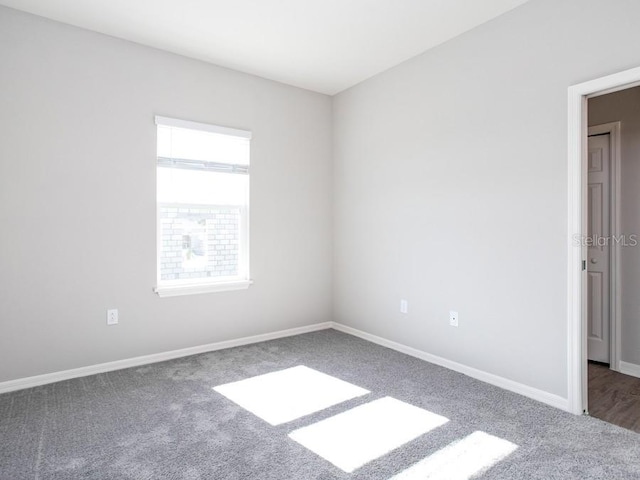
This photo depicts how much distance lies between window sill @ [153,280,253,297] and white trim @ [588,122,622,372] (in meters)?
3.22

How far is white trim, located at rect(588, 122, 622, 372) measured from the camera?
3.27 m

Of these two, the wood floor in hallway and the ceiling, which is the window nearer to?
the ceiling

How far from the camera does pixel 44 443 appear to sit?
6.95 feet

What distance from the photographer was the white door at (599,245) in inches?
133

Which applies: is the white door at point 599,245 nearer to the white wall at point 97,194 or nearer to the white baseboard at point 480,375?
the white baseboard at point 480,375

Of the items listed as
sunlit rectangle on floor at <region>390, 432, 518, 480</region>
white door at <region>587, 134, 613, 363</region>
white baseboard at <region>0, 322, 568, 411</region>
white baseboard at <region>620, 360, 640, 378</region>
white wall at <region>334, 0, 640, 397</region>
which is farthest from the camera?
white door at <region>587, 134, 613, 363</region>

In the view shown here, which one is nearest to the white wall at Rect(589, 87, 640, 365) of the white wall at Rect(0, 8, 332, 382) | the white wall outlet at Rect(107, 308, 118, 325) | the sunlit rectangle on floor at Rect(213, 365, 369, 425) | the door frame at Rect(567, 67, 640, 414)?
the door frame at Rect(567, 67, 640, 414)

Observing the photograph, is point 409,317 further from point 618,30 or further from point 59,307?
point 59,307

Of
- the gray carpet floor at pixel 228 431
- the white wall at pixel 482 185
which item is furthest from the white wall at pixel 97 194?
the white wall at pixel 482 185

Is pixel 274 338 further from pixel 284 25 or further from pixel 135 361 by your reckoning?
pixel 284 25

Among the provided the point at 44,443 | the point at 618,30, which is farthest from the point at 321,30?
the point at 44,443

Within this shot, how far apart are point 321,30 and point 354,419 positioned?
2837 millimetres

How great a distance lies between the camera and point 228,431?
2.26m

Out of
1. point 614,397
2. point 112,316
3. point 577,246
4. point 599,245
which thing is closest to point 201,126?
point 112,316
